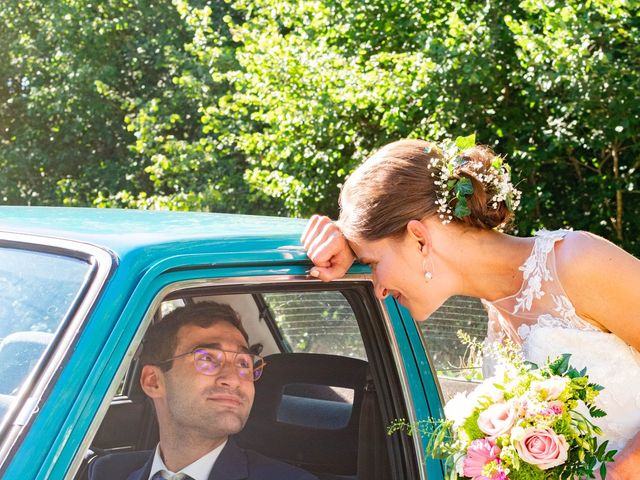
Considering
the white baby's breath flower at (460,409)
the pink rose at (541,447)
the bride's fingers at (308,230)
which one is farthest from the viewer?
the bride's fingers at (308,230)

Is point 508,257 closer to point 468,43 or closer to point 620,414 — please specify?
point 620,414

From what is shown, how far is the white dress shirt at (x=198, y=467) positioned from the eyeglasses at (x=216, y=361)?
0.19 m

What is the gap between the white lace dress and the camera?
8.71ft

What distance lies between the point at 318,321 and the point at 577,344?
2.41 ft

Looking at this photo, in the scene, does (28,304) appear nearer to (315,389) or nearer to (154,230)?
(154,230)

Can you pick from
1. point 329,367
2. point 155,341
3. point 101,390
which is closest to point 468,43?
point 329,367

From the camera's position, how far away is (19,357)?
6.80 ft

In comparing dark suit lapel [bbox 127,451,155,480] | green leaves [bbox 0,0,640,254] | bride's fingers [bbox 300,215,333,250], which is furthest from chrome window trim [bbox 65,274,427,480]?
green leaves [bbox 0,0,640,254]

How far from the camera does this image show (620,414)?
8.91 feet

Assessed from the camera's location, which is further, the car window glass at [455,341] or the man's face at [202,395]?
the car window glass at [455,341]

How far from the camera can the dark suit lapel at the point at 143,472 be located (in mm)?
2562

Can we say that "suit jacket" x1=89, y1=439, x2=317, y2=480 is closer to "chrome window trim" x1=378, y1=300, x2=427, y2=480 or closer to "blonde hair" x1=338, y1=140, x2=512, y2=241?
"chrome window trim" x1=378, y1=300, x2=427, y2=480

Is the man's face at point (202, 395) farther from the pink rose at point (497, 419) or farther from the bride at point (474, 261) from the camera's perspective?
the pink rose at point (497, 419)

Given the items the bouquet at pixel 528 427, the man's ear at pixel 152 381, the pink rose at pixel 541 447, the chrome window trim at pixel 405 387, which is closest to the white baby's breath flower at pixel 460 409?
the bouquet at pixel 528 427
